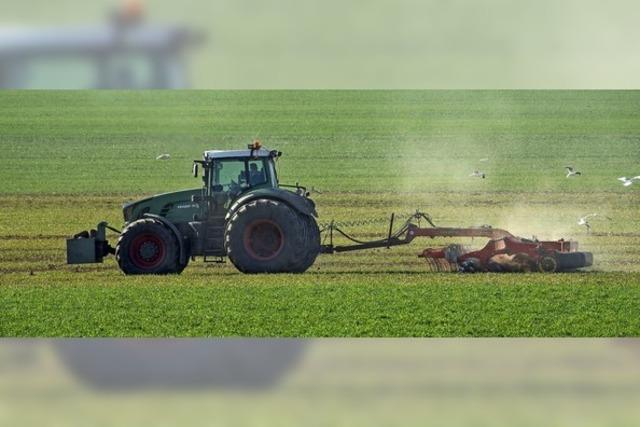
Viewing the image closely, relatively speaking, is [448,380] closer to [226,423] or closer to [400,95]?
[226,423]

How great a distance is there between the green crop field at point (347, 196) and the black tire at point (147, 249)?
0.21 m

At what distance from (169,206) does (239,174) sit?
84cm

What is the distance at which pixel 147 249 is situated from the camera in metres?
13.7

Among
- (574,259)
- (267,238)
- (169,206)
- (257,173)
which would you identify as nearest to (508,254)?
(574,259)

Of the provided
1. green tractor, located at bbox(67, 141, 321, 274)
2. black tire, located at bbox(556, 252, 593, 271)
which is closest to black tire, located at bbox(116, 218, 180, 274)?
green tractor, located at bbox(67, 141, 321, 274)

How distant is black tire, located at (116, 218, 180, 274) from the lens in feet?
44.4

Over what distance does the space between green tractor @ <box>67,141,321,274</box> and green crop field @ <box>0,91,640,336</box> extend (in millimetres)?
257

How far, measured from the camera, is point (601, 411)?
15.0 feet

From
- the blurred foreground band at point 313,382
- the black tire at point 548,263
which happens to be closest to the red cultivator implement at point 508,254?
the black tire at point 548,263

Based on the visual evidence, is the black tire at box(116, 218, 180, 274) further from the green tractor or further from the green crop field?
the green crop field

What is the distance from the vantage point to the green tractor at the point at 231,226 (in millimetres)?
13297

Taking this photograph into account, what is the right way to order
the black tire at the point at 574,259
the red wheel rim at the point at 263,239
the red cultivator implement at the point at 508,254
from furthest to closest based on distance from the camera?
1. the black tire at the point at 574,259
2. the red cultivator implement at the point at 508,254
3. the red wheel rim at the point at 263,239

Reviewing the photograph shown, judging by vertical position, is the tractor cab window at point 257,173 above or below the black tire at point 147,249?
above

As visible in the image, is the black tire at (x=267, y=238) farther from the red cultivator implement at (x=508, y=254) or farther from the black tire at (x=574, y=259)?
the black tire at (x=574, y=259)
